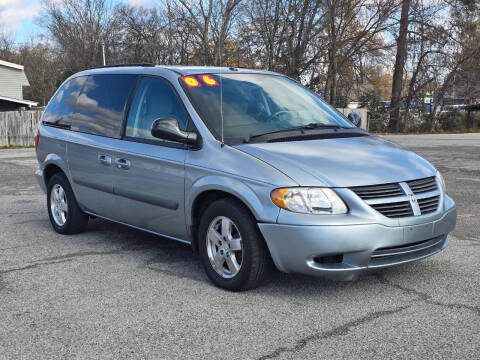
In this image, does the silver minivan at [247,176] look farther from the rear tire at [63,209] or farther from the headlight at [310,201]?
the rear tire at [63,209]

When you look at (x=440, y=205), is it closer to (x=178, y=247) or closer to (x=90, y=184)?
(x=178, y=247)

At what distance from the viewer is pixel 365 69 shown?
38.0 meters

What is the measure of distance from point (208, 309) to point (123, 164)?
1863 millimetres

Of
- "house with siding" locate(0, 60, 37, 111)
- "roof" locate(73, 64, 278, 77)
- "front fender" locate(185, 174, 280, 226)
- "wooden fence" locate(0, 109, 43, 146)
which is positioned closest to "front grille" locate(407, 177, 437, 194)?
"front fender" locate(185, 174, 280, 226)

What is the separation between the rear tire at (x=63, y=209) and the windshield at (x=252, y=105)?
7.08 ft

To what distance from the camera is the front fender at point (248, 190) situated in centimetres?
406

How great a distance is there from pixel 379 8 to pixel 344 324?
32614mm

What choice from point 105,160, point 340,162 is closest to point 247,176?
point 340,162

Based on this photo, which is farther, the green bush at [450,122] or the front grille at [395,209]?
the green bush at [450,122]

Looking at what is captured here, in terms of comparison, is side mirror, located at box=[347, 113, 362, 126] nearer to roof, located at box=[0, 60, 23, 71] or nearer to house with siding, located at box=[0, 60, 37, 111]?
house with siding, located at box=[0, 60, 37, 111]

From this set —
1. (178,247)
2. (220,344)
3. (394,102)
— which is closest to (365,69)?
(394,102)

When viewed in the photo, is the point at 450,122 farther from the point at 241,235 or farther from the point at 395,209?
the point at 241,235

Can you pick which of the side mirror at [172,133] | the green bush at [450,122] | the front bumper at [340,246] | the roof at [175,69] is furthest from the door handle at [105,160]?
the green bush at [450,122]

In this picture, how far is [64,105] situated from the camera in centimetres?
666
